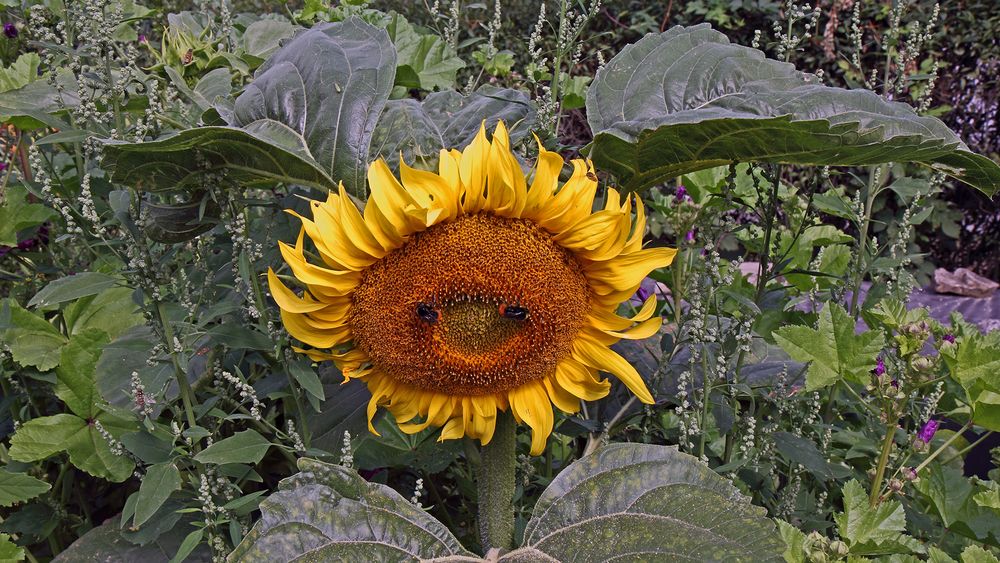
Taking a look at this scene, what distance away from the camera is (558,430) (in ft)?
4.63

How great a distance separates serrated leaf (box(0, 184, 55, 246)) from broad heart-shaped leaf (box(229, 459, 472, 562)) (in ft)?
3.26

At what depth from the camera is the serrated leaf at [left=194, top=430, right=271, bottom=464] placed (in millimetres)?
1134

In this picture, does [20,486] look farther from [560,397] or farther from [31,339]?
[560,397]

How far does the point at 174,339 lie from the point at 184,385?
0.31ft

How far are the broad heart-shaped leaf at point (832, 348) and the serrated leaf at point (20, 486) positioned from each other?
1.19 meters

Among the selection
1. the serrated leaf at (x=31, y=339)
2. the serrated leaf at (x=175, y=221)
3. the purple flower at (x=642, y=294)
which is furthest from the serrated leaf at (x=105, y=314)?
the purple flower at (x=642, y=294)

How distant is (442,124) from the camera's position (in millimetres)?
1310

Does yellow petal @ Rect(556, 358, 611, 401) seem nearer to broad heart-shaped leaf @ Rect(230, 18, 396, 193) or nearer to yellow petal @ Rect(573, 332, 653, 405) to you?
yellow petal @ Rect(573, 332, 653, 405)

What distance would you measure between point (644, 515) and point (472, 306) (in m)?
0.34

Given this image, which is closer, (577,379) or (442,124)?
(577,379)

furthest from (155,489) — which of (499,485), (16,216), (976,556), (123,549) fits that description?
(976,556)

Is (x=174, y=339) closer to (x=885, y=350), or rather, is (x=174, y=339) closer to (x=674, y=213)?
(x=674, y=213)

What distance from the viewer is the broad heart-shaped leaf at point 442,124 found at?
1188 millimetres

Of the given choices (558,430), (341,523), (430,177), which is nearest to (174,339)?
(341,523)
